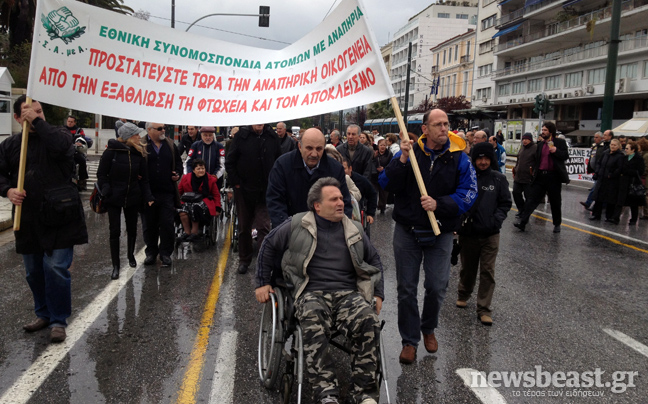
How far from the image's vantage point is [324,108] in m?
4.59

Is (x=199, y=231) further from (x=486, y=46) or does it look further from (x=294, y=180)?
(x=486, y=46)

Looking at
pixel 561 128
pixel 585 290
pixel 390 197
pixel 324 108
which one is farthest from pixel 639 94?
pixel 324 108

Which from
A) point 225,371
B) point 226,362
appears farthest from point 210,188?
point 225,371

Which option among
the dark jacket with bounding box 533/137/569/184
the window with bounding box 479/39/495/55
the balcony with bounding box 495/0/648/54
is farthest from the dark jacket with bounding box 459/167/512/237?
the window with bounding box 479/39/495/55

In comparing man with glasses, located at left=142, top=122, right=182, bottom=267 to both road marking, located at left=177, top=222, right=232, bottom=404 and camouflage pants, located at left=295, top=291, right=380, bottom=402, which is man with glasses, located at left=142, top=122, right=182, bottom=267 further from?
camouflage pants, located at left=295, top=291, right=380, bottom=402

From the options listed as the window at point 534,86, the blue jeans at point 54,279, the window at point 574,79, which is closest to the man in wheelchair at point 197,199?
the blue jeans at point 54,279

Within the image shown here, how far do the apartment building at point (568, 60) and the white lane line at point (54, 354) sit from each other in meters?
36.1

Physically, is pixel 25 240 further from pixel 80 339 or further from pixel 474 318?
pixel 474 318

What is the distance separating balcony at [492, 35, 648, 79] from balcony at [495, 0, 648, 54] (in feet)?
6.75

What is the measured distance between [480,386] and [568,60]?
1913 inches

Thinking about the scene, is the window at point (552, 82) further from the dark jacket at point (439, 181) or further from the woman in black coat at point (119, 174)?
the dark jacket at point (439, 181)

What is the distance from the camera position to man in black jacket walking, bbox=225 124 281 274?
24.0ft

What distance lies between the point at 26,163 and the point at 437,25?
92.9m

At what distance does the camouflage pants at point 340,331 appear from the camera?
3.42 meters
